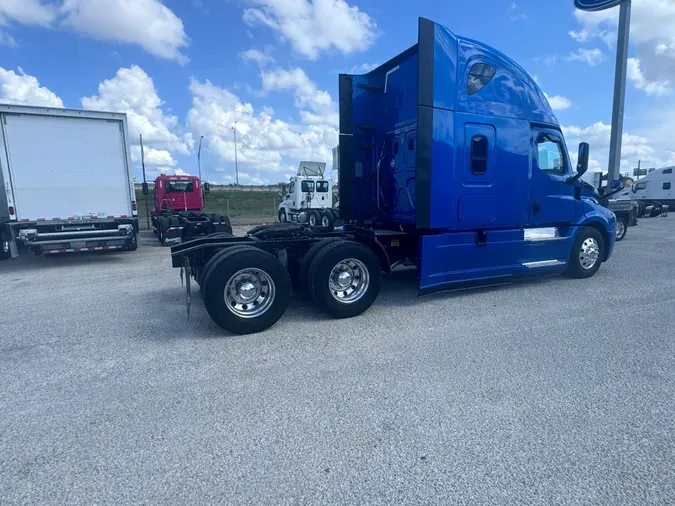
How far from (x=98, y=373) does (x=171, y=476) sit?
1877 millimetres

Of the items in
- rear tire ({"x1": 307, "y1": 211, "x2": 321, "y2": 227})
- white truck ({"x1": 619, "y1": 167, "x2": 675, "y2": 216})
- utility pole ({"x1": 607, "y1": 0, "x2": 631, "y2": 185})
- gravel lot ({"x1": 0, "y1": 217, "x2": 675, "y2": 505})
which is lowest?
gravel lot ({"x1": 0, "y1": 217, "x2": 675, "y2": 505})

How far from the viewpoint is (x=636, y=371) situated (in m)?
3.68

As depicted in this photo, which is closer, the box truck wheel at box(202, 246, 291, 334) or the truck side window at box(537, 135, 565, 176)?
the box truck wheel at box(202, 246, 291, 334)

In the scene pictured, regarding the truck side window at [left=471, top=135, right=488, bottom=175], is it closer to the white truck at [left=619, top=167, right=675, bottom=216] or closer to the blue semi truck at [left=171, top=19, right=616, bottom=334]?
the blue semi truck at [left=171, top=19, right=616, bottom=334]

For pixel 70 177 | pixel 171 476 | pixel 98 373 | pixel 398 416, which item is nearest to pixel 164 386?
pixel 98 373

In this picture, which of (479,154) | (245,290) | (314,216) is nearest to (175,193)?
(314,216)

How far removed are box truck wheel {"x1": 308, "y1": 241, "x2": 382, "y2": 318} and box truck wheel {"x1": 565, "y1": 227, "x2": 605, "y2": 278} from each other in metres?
4.13

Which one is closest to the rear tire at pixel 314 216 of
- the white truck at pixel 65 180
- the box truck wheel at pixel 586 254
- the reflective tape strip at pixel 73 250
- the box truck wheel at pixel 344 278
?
the white truck at pixel 65 180

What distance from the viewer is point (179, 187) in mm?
16781

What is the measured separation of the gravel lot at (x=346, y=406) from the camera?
2293mm

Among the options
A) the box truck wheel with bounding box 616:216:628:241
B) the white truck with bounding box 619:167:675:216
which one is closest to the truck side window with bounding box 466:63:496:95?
the box truck wheel with bounding box 616:216:628:241

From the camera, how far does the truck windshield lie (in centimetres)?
1662

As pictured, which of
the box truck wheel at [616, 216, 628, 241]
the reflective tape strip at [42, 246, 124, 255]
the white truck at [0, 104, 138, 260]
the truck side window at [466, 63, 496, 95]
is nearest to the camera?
the truck side window at [466, 63, 496, 95]

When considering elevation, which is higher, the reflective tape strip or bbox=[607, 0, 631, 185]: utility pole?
bbox=[607, 0, 631, 185]: utility pole
